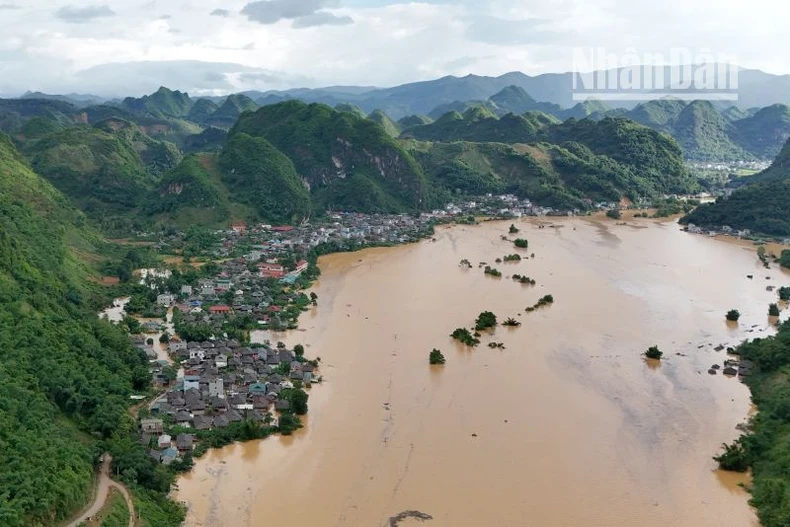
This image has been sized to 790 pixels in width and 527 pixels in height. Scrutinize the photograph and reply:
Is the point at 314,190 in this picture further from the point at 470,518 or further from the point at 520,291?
the point at 470,518

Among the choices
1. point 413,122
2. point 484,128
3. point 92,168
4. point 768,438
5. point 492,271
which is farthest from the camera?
point 413,122

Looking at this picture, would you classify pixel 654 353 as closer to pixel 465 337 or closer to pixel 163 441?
pixel 465 337

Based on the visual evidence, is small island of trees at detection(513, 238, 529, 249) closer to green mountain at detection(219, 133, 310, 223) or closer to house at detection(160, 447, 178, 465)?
green mountain at detection(219, 133, 310, 223)

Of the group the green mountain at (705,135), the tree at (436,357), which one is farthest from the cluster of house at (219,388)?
the green mountain at (705,135)

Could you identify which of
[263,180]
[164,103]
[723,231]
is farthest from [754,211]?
[164,103]

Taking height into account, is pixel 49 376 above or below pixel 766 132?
below

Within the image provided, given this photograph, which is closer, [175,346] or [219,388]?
[219,388]

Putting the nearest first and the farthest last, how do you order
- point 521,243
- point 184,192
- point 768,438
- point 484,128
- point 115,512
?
1. point 115,512
2. point 768,438
3. point 521,243
4. point 184,192
5. point 484,128
